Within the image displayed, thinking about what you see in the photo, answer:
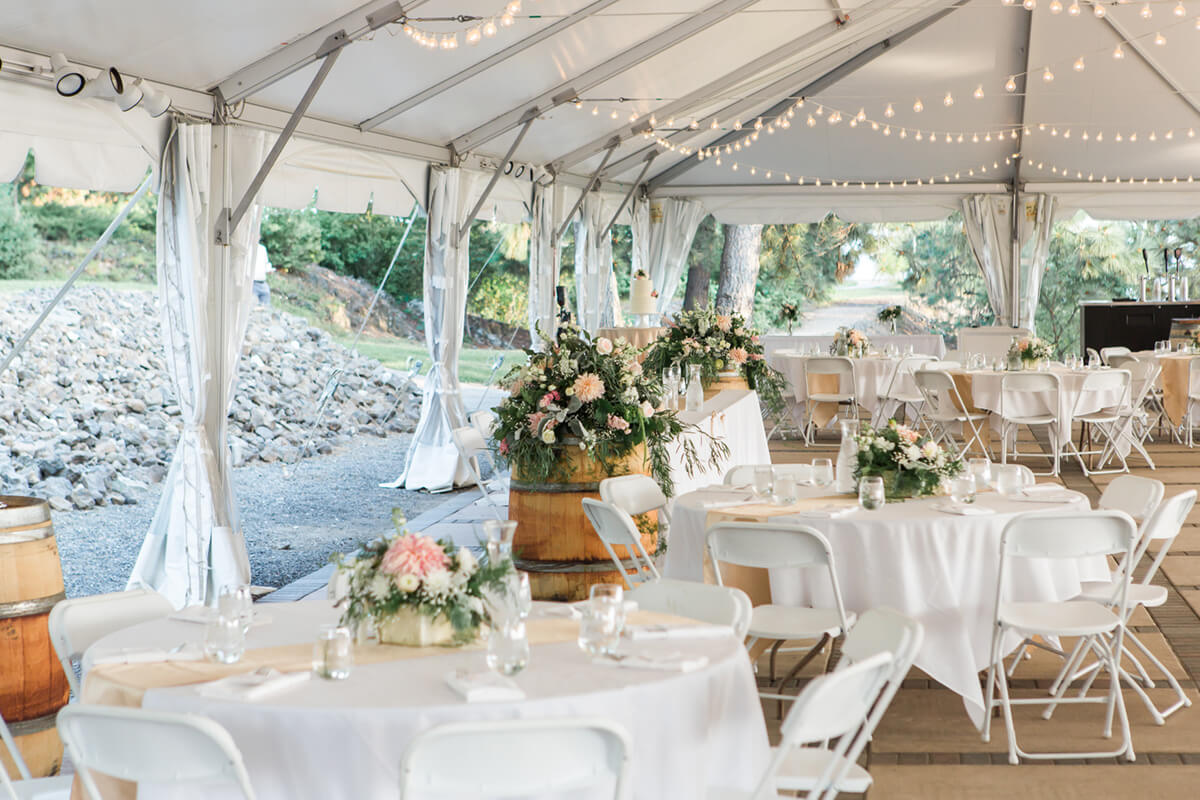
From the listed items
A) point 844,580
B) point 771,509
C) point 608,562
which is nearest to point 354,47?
point 608,562

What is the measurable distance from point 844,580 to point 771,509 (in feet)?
1.31

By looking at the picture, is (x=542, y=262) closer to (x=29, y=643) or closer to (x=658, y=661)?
(x=29, y=643)

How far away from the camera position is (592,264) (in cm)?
1249

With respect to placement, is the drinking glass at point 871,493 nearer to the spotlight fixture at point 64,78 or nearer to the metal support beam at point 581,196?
the spotlight fixture at point 64,78

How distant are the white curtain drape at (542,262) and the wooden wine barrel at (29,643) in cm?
730

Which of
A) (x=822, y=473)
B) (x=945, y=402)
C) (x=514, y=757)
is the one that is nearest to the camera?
(x=514, y=757)

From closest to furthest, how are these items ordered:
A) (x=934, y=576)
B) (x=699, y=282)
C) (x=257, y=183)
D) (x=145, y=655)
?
(x=145, y=655) → (x=934, y=576) → (x=257, y=183) → (x=699, y=282)

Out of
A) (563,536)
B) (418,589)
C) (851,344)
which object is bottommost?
(563,536)

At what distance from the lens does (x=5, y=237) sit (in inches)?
585

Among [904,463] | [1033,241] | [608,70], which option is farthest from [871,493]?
[1033,241]

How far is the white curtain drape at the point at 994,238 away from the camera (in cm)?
1417

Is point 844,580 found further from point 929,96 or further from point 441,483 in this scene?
point 929,96

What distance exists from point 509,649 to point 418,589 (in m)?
0.29

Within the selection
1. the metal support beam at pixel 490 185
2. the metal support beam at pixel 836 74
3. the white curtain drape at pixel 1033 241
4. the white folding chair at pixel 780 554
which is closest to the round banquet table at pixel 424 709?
the white folding chair at pixel 780 554
